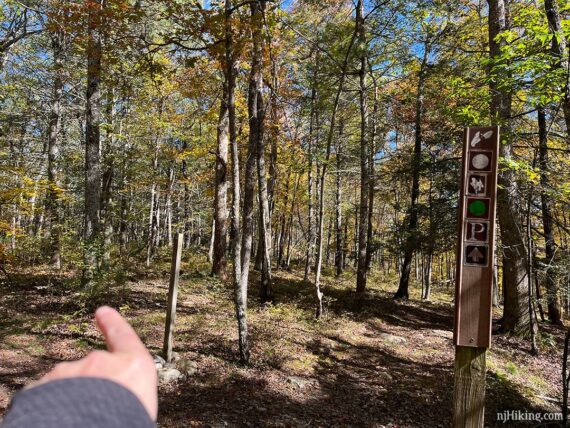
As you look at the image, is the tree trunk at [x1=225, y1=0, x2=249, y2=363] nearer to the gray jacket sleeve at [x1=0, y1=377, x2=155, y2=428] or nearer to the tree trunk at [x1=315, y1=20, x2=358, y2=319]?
the tree trunk at [x1=315, y1=20, x2=358, y2=319]

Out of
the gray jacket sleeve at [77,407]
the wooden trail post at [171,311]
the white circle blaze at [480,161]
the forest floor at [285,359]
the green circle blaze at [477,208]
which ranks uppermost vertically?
the white circle blaze at [480,161]

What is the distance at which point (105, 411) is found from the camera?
53 cm

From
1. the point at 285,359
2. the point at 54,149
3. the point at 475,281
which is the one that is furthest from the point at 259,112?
the point at 54,149

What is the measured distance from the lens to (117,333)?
2.57 feet

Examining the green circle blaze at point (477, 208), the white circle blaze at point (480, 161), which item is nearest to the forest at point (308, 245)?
the green circle blaze at point (477, 208)

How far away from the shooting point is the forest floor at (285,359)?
5.37 meters

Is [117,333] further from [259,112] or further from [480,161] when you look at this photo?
[259,112]

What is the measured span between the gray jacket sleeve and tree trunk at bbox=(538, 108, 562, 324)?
7.10m

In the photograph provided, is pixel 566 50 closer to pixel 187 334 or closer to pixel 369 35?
pixel 369 35

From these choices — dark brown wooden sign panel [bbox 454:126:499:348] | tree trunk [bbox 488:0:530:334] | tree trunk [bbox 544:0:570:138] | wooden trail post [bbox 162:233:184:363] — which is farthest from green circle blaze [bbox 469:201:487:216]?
tree trunk [bbox 488:0:530:334]

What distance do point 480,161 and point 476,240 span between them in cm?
75

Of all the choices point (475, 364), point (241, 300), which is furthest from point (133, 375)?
point (241, 300)

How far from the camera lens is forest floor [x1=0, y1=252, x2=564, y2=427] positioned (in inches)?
211

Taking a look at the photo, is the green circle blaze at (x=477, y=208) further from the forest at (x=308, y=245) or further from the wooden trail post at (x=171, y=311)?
the wooden trail post at (x=171, y=311)
